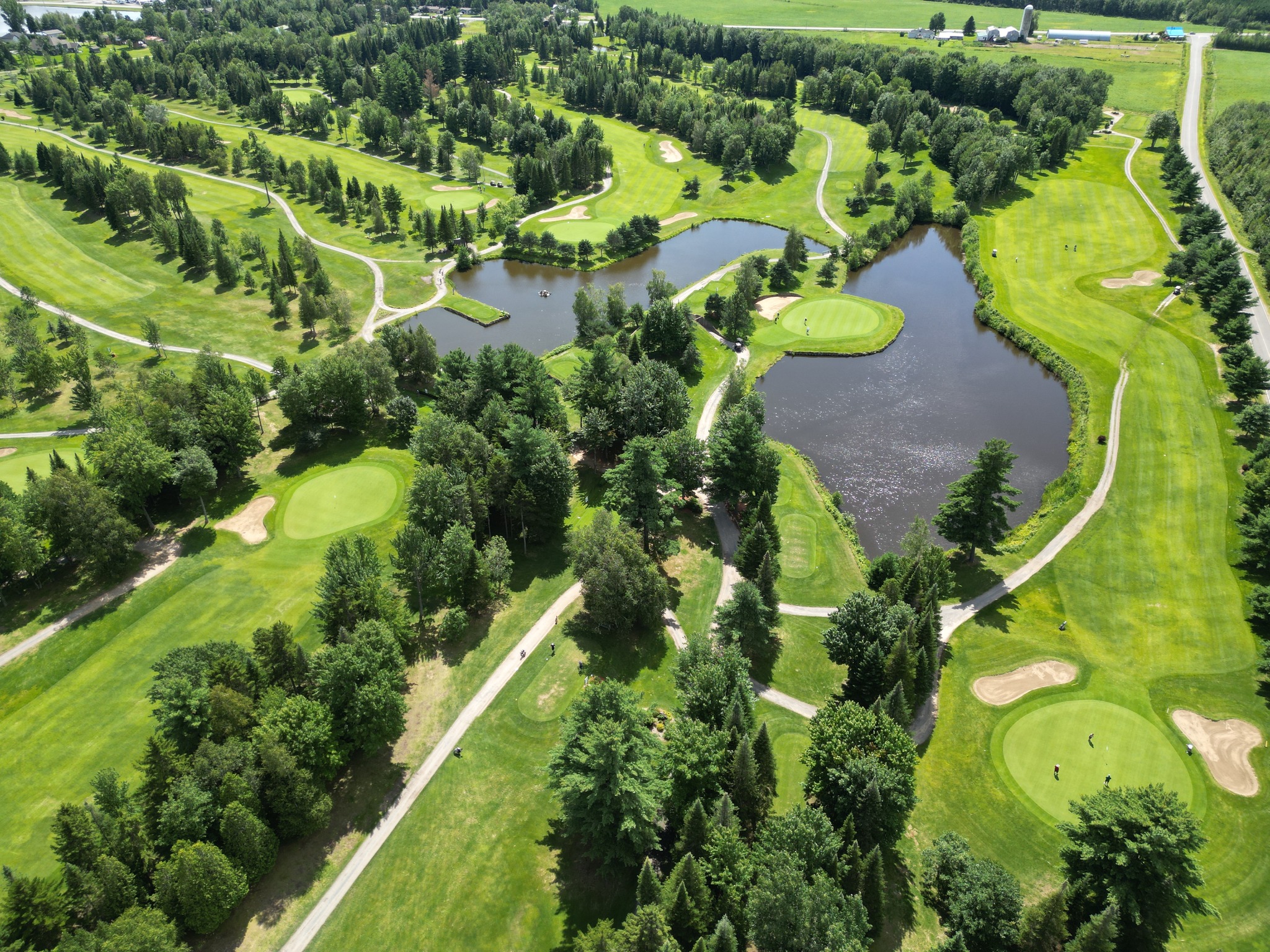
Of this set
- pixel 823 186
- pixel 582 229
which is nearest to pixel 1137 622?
pixel 582 229

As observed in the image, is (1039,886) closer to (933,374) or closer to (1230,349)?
Answer: (933,374)

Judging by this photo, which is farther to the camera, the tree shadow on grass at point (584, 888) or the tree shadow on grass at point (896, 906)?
the tree shadow on grass at point (584, 888)

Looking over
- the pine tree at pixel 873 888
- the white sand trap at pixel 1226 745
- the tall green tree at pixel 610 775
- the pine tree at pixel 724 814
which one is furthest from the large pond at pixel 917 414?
the tall green tree at pixel 610 775

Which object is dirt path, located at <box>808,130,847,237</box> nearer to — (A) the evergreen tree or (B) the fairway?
(B) the fairway

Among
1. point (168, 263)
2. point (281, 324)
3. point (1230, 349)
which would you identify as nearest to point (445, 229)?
point (281, 324)

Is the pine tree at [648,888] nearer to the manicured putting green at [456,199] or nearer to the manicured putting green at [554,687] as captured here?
the manicured putting green at [554,687]

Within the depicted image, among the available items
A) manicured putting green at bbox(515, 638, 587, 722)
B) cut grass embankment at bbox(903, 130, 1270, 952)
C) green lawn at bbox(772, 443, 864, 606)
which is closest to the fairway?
green lawn at bbox(772, 443, 864, 606)

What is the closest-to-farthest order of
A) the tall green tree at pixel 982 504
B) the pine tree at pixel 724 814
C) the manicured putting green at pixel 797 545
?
the pine tree at pixel 724 814, the tall green tree at pixel 982 504, the manicured putting green at pixel 797 545
